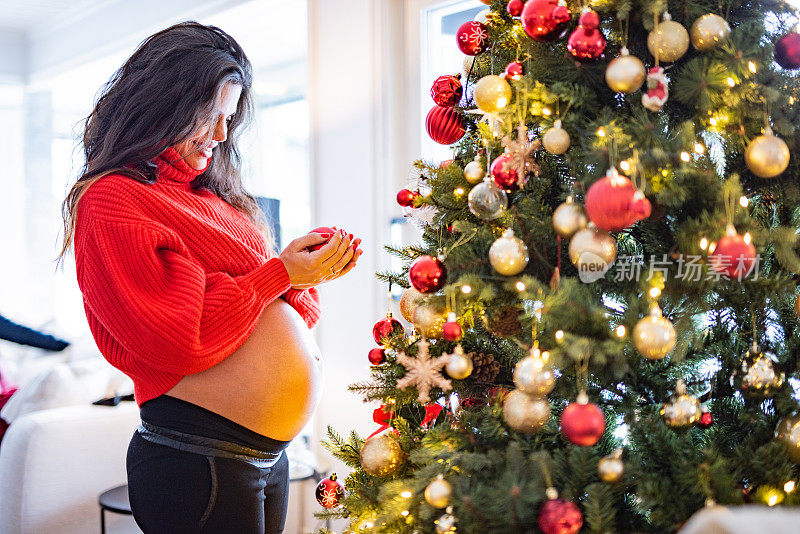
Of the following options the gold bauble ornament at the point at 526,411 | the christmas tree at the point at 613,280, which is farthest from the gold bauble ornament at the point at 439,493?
the gold bauble ornament at the point at 526,411

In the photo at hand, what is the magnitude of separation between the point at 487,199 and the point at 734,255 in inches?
11.9

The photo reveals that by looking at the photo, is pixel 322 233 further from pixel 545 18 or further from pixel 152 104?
pixel 545 18

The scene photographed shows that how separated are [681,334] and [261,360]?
69 cm

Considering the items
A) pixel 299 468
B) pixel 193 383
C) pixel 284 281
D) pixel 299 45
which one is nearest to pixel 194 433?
pixel 193 383

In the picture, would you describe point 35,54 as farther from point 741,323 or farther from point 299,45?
point 741,323

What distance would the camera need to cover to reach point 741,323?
941 millimetres

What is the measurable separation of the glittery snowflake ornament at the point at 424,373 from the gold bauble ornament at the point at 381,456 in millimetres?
104

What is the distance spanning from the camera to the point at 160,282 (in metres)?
1.10

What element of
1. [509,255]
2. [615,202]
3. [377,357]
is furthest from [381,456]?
[615,202]

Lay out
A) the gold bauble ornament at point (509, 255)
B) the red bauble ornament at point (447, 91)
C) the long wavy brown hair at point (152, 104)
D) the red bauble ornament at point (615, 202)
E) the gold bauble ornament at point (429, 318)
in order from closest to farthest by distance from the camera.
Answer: the red bauble ornament at point (615, 202) < the gold bauble ornament at point (509, 255) < the gold bauble ornament at point (429, 318) < the red bauble ornament at point (447, 91) < the long wavy brown hair at point (152, 104)

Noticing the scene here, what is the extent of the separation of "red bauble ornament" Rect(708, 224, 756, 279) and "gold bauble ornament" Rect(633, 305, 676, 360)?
0.30 ft

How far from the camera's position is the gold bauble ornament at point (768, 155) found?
32.1 inches

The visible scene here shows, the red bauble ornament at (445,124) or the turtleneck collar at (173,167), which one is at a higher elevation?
the red bauble ornament at (445,124)

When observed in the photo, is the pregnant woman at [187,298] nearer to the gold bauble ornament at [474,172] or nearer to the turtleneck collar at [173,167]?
the turtleneck collar at [173,167]
